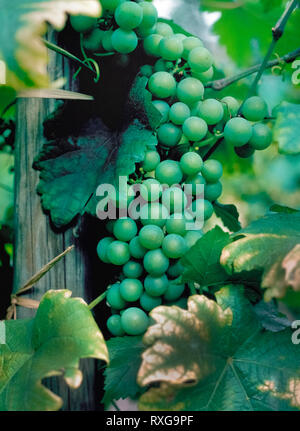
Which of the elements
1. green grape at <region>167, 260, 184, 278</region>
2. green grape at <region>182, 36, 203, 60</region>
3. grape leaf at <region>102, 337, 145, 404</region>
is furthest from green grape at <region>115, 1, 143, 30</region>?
grape leaf at <region>102, 337, 145, 404</region>

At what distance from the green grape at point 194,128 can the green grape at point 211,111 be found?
2 cm

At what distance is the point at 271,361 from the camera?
2.14 feet

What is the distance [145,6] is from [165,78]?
0.43 ft

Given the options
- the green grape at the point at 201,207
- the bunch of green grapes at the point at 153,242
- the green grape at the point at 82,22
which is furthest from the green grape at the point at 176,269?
the green grape at the point at 82,22

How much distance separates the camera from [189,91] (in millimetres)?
774

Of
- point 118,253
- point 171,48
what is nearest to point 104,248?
point 118,253

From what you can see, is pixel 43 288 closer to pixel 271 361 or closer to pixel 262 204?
pixel 271 361

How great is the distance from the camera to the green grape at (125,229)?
2.43ft

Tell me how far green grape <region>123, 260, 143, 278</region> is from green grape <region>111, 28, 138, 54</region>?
0.38 m

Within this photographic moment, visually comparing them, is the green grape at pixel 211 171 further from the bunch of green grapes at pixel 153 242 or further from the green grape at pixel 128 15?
the green grape at pixel 128 15

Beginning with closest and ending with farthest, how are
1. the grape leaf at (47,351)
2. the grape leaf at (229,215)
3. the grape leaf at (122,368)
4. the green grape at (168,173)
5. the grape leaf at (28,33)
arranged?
the grape leaf at (28,33) → the grape leaf at (47,351) → the grape leaf at (122,368) → the green grape at (168,173) → the grape leaf at (229,215)

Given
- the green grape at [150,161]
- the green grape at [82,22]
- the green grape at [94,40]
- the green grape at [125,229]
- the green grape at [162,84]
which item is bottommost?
the green grape at [125,229]

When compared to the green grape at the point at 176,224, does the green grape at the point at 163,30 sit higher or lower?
higher

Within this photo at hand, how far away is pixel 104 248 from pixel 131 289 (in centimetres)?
10
